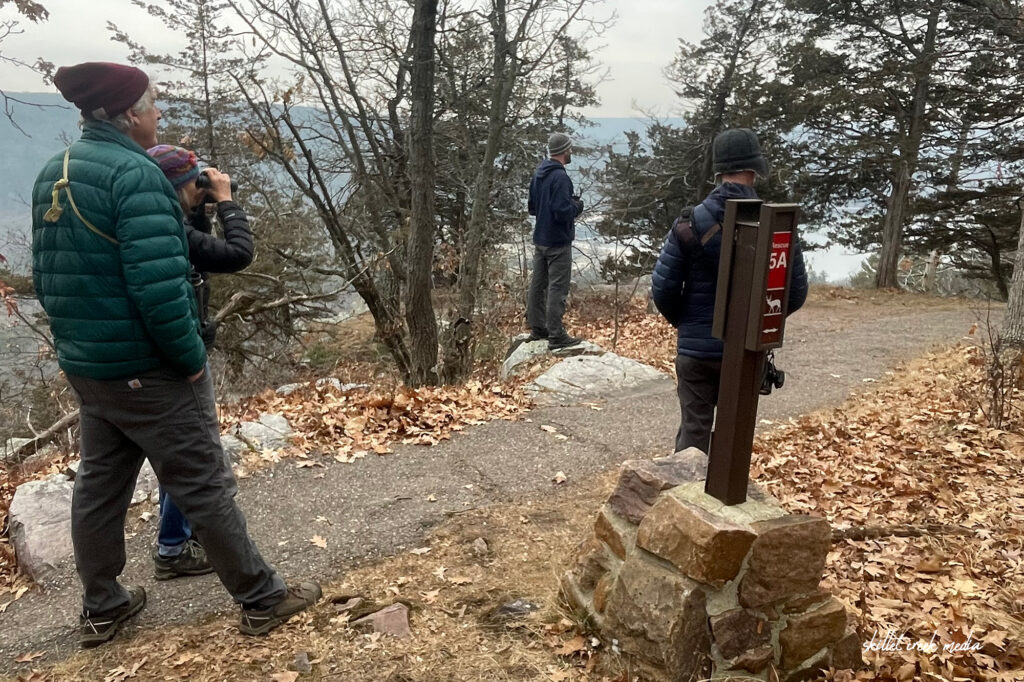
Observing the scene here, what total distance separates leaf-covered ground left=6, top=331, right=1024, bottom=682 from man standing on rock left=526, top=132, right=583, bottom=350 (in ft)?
11.4

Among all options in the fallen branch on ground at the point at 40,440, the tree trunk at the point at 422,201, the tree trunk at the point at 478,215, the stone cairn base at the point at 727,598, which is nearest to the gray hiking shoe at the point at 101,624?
the stone cairn base at the point at 727,598

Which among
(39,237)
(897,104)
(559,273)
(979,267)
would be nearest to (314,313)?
(559,273)

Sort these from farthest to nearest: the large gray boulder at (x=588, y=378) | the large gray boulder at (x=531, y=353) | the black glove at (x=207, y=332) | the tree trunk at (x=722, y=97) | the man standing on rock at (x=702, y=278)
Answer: the tree trunk at (x=722, y=97)
the large gray boulder at (x=531, y=353)
the large gray boulder at (x=588, y=378)
the man standing on rock at (x=702, y=278)
the black glove at (x=207, y=332)

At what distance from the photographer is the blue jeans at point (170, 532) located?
3514 mm

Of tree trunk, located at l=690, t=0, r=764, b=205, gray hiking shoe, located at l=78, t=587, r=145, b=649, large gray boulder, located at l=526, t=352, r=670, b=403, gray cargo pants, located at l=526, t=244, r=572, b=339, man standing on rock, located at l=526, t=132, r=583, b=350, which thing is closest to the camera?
gray hiking shoe, located at l=78, t=587, r=145, b=649

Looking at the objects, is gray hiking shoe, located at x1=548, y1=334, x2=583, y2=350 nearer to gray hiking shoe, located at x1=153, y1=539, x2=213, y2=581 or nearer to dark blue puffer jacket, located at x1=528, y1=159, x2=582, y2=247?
dark blue puffer jacket, located at x1=528, y1=159, x2=582, y2=247

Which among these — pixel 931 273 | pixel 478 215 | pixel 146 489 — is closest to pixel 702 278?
pixel 146 489

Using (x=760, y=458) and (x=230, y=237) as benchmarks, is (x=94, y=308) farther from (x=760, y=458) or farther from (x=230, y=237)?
(x=760, y=458)

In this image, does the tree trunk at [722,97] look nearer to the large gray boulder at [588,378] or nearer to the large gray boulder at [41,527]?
the large gray boulder at [588,378]

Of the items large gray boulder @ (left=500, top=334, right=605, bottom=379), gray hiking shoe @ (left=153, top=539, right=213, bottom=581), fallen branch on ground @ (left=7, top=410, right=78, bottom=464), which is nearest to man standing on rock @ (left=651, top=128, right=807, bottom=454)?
gray hiking shoe @ (left=153, top=539, right=213, bottom=581)

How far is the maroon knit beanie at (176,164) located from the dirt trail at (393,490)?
2061 millimetres

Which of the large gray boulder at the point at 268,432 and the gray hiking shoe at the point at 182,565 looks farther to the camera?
the large gray boulder at the point at 268,432

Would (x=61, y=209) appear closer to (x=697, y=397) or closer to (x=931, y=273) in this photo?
(x=697, y=397)

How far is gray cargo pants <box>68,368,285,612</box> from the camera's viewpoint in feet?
8.98
